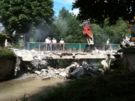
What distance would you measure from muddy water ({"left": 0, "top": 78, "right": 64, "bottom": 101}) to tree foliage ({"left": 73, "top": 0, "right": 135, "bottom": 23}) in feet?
33.7

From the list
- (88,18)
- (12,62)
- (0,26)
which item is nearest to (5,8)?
(0,26)

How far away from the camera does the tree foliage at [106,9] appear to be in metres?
14.5

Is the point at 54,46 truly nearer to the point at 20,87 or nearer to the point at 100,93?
the point at 20,87

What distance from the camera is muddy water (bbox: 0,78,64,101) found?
26355 mm

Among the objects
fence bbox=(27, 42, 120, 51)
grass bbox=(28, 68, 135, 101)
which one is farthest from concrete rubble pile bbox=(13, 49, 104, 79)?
grass bbox=(28, 68, 135, 101)

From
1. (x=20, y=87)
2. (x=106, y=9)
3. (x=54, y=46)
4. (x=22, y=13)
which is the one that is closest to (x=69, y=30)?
(x=22, y=13)

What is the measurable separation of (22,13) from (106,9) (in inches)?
1660

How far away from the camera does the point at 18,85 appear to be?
3200 cm

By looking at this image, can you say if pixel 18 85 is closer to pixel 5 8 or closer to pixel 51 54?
pixel 51 54

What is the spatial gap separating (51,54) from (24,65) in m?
2.81

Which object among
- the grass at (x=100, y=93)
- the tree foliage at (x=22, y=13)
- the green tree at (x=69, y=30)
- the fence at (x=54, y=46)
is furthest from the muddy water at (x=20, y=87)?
the green tree at (x=69, y=30)

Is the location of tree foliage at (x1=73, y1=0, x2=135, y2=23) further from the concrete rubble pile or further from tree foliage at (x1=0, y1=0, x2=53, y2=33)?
tree foliage at (x1=0, y1=0, x2=53, y2=33)

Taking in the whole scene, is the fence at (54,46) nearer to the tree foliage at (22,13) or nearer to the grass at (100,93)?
the tree foliage at (22,13)

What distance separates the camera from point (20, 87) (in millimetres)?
30812
